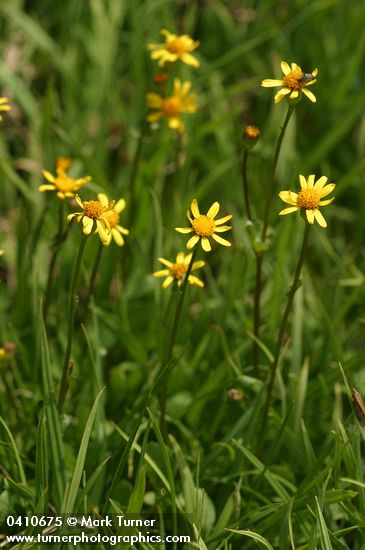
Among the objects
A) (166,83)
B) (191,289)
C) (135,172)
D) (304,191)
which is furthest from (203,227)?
(166,83)

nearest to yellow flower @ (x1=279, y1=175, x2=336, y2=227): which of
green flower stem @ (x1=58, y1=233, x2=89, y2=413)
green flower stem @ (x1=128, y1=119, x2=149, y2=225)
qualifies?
green flower stem @ (x1=58, y1=233, x2=89, y2=413)

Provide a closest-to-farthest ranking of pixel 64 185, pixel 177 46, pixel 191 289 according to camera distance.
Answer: pixel 64 185 < pixel 191 289 < pixel 177 46

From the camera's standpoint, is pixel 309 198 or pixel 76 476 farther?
pixel 309 198

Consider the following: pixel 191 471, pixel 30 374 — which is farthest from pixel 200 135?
pixel 191 471

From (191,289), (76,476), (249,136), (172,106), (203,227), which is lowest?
(76,476)

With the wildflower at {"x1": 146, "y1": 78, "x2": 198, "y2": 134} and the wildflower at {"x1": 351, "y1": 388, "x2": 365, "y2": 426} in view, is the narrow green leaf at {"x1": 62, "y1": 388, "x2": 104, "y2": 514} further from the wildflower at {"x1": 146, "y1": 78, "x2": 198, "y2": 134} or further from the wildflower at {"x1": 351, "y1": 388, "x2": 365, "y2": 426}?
the wildflower at {"x1": 146, "y1": 78, "x2": 198, "y2": 134}

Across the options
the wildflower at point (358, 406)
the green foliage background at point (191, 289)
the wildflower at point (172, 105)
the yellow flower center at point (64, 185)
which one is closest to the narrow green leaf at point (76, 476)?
the green foliage background at point (191, 289)

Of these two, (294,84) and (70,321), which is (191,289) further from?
(294,84)
